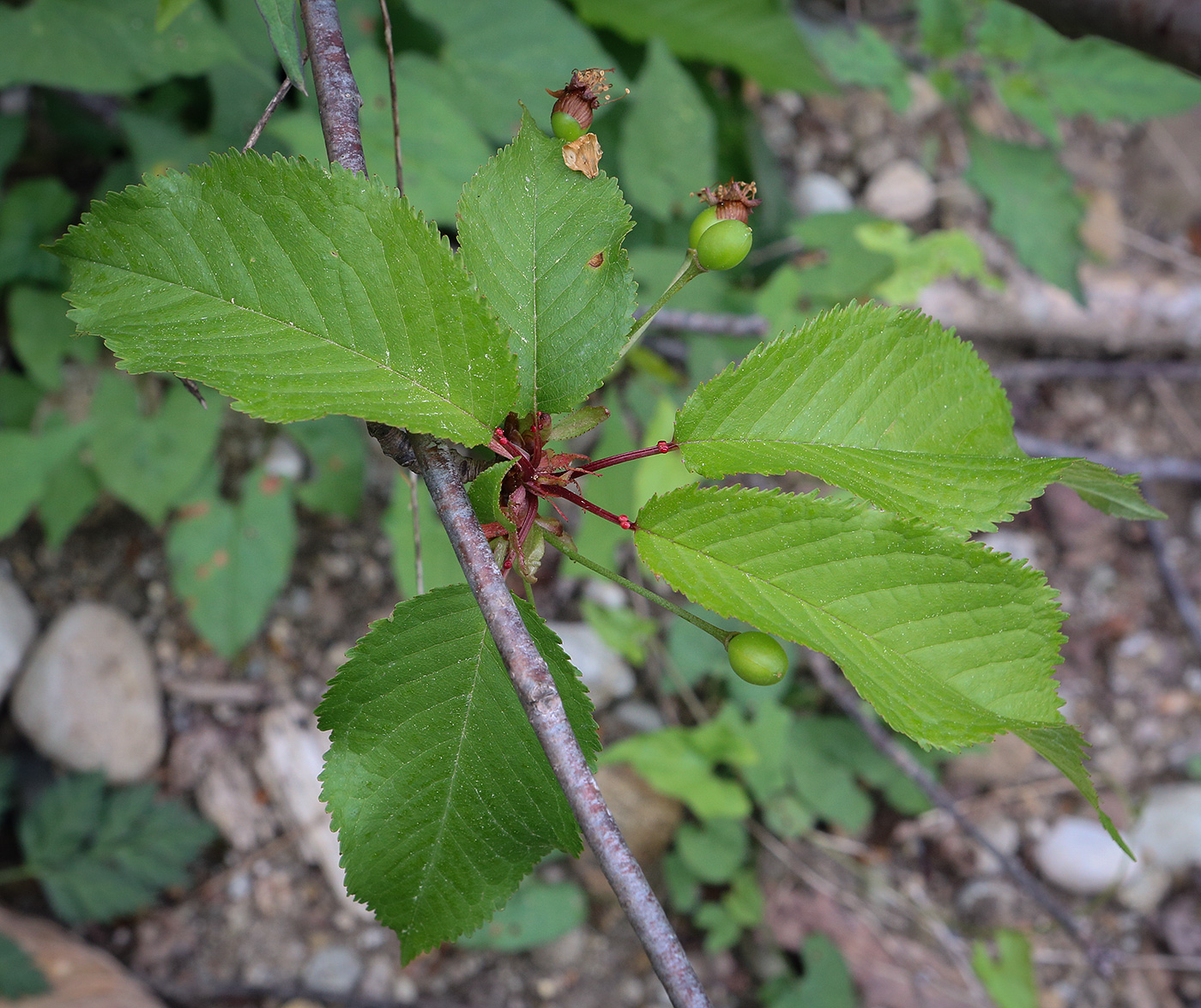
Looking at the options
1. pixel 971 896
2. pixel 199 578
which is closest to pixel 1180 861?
pixel 971 896

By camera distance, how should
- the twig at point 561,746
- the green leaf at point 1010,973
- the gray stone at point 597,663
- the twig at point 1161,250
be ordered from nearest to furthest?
the twig at point 561,746
the green leaf at point 1010,973
the gray stone at point 597,663
the twig at point 1161,250

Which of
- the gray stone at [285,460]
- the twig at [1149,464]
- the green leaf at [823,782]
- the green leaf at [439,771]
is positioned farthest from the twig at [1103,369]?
the green leaf at [439,771]

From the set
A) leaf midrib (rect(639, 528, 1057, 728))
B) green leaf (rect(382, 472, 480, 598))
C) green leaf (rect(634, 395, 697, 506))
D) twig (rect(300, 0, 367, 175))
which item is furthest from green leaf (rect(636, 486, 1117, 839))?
green leaf (rect(382, 472, 480, 598))

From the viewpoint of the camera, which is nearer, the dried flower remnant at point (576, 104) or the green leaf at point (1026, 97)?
the dried flower remnant at point (576, 104)

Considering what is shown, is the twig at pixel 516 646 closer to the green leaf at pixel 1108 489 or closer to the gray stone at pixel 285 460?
the green leaf at pixel 1108 489

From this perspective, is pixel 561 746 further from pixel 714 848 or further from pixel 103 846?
pixel 103 846

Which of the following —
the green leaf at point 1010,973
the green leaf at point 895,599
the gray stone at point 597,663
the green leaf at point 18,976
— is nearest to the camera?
the green leaf at point 895,599
